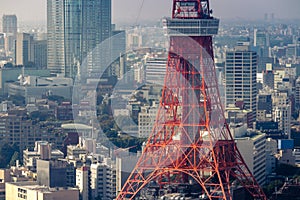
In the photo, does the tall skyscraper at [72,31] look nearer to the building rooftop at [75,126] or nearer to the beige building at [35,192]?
the building rooftop at [75,126]

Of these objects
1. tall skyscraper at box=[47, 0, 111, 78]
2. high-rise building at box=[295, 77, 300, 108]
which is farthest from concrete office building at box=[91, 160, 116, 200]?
tall skyscraper at box=[47, 0, 111, 78]

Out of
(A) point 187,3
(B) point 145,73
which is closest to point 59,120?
(B) point 145,73

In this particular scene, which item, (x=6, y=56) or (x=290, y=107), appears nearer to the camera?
(x=290, y=107)

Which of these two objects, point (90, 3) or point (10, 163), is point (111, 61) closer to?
point (90, 3)

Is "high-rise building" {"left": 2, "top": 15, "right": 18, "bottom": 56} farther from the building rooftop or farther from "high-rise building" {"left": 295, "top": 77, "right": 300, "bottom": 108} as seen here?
the building rooftop

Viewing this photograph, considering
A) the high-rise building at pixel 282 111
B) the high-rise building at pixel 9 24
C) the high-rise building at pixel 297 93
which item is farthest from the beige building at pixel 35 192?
the high-rise building at pixel 9 24

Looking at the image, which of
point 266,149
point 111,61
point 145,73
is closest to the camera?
point 266,149

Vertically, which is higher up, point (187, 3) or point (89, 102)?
point (187, 3)
